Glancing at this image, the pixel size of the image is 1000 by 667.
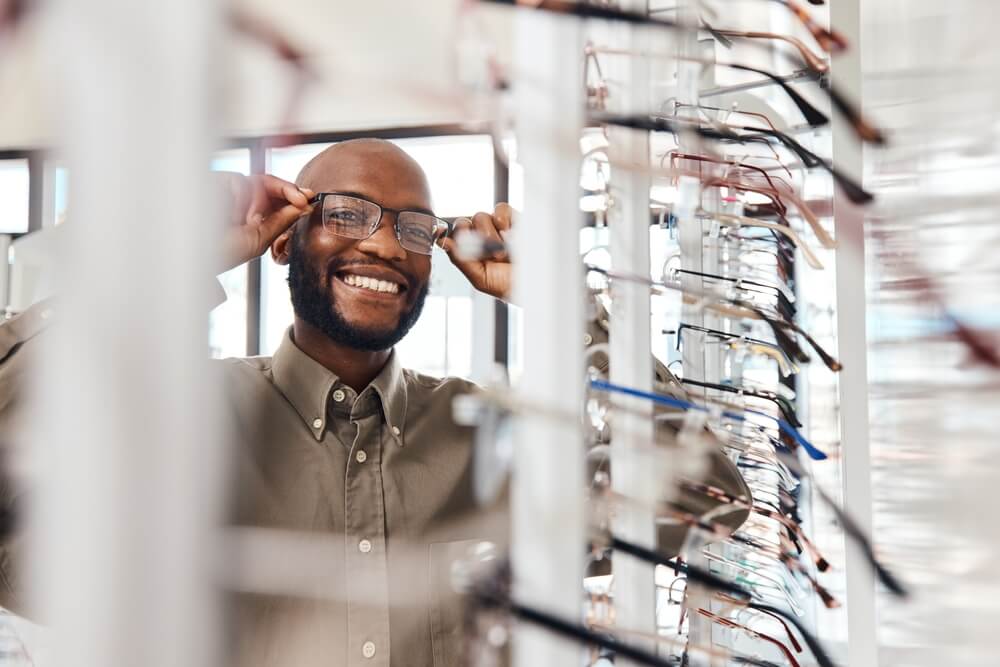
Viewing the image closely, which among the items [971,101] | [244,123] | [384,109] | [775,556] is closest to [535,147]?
[384,109]

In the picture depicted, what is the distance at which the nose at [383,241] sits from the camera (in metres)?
1.49

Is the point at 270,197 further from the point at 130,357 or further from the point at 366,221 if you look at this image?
the point at 130,357

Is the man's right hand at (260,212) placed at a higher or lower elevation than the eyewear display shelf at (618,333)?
higher

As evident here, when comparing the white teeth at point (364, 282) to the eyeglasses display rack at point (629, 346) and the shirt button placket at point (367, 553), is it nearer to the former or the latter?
the shirt button placket at point (367, 553)

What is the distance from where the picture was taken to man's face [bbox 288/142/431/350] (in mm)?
1494

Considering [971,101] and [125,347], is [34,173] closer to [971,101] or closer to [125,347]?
[125,347]

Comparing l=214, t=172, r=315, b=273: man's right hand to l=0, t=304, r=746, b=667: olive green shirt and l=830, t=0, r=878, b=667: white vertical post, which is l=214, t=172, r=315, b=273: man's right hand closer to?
l=0, t=304, r=746, b=667: olive green shirt

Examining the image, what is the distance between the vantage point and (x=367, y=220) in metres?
1.48

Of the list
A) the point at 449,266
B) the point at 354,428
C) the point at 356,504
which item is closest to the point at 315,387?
the point at 354,428

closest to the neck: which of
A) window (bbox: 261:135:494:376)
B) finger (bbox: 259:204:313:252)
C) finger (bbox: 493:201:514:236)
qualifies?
finger (bbox: 259:204:313:252)

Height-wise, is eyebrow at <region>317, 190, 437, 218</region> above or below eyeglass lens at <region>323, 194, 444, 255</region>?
above

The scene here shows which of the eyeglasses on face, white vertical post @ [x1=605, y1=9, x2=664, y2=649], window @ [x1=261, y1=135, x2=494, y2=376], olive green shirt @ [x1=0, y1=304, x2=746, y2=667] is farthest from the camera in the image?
window @ [x1=261, y1=135, x2=494, y2=376]

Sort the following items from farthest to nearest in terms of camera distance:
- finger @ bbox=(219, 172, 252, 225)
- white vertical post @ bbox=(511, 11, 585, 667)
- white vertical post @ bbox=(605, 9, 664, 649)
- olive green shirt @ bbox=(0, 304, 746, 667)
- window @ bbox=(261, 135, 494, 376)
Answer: window @ bbox=(261, 135, 494, 376) < olive green shirt @ bbox=(0, 304, 746, 667) < finger @ bbox=(219, 172, 252, 225) < white vertical post @ bbox=(605, 9, 664, 649) < white vertical post @ bbox=(511, 11, 585, 667)

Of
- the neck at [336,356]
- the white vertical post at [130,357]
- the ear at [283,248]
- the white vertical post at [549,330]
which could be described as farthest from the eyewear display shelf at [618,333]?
the ear at [283,248]
